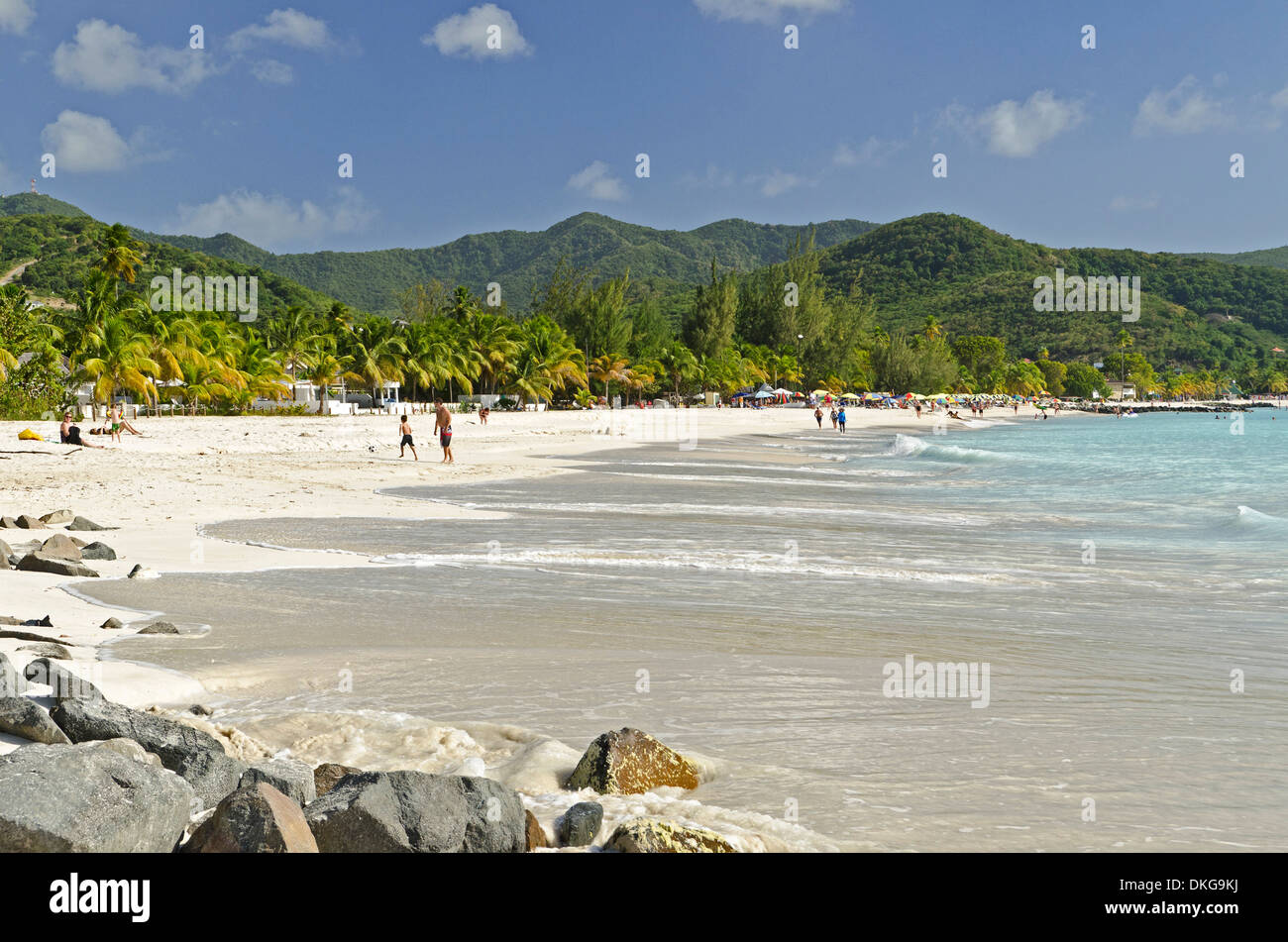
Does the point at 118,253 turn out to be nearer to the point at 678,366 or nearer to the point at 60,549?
the point at 678,366

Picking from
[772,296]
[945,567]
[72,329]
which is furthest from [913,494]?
[772,296]

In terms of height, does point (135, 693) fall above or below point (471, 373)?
below

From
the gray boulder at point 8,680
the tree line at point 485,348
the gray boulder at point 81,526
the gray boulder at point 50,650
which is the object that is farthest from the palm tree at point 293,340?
the gray boulder at point 8,680

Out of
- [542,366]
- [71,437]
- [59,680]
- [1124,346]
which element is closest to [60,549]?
[59,680]

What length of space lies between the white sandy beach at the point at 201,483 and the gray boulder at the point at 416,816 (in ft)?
5.49

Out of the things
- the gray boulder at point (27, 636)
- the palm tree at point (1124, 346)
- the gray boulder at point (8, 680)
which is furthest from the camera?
the palm tree at point (1124, 346)

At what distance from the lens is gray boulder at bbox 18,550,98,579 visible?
340 inches

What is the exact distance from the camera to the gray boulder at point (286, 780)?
374cm

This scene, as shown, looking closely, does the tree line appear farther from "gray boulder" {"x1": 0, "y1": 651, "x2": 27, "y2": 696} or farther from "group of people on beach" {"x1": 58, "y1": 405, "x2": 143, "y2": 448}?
"gray boulder" {"x1": 0, "y1": 651, "x2": 27, "y2": 696}

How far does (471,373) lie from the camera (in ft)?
226

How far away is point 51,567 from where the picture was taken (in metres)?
8.66

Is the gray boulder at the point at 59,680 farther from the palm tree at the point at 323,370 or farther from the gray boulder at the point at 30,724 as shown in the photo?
the palm tree at the point at 323,370
